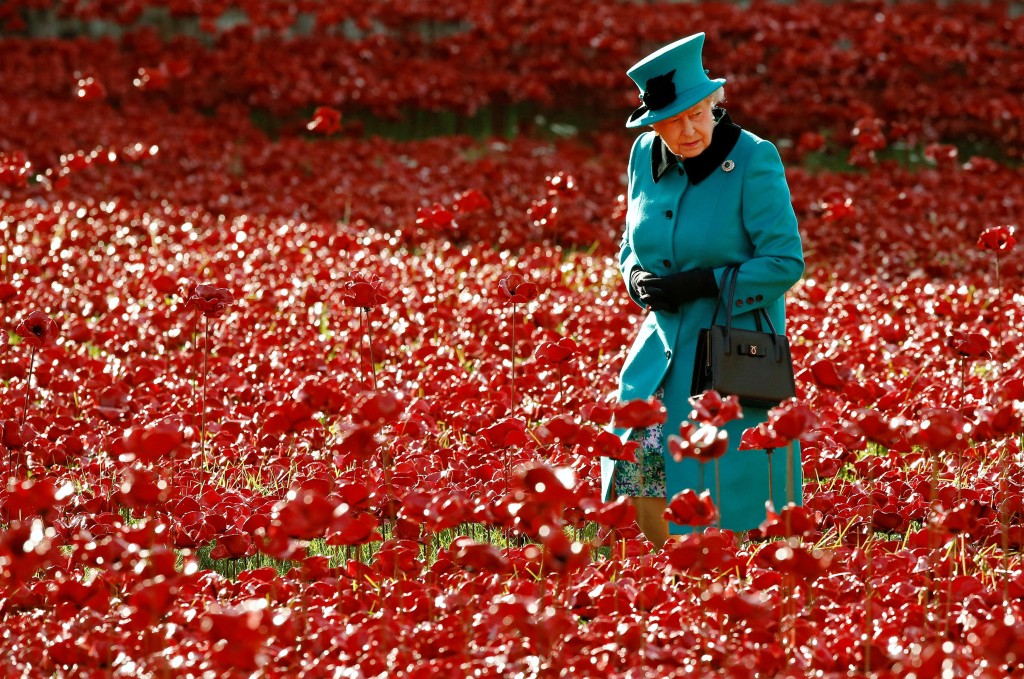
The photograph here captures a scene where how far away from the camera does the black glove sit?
3.36 meters

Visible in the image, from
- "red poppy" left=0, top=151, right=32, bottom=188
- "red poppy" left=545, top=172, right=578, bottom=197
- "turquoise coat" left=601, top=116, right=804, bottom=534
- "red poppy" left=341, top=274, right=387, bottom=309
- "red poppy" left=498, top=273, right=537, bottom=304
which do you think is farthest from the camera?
"red poppy" left=0, top=151, right=32, bottom=188

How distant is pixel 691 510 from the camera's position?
8.16 feet

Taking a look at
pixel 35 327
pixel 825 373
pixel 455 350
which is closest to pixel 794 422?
pixel 825 373

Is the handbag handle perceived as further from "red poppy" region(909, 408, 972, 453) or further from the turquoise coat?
"red poppy" region(909, 408, 972, 453)

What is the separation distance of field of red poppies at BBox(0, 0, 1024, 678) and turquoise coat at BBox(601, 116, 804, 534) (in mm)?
200

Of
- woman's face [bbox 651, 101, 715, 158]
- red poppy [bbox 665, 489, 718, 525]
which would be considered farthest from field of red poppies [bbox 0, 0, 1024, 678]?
woman's face [bbox 651, 101, 715, 158]

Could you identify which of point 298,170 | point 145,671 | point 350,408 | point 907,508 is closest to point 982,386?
point 907,508

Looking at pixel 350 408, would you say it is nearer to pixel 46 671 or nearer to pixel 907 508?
pixel 46 671

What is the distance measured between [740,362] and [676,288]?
27 centimetres

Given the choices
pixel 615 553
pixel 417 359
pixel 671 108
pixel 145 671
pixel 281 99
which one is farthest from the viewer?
pixel 281 99

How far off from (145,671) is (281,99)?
933 cm

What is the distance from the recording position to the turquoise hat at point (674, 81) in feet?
10.7

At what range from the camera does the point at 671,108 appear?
328 cm

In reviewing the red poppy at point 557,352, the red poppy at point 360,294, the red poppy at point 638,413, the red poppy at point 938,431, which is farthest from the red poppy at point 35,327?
the red poppy at point 938,431
